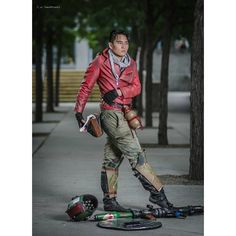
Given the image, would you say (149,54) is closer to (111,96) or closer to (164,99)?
(164,99)

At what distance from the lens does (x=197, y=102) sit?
40.9 ft

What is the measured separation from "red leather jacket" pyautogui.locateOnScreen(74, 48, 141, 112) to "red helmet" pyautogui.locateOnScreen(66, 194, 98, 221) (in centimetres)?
96

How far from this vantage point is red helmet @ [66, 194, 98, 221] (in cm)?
905

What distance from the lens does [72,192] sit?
11516mm

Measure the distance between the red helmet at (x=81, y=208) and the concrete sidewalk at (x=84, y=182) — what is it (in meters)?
0.07

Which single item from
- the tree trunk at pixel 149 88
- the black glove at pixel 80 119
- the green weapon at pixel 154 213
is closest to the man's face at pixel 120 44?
the black glove at pixel 80 119

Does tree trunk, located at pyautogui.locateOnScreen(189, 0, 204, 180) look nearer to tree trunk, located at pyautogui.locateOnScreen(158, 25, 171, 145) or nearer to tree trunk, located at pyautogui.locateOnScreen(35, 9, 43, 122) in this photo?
tree trunk, located at pyautogui.locateOnScreen(158, 25, 171, 145)

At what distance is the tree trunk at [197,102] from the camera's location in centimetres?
1242

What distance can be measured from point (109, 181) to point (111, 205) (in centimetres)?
25

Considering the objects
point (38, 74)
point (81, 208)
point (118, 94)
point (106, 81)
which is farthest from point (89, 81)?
point (38, 74)

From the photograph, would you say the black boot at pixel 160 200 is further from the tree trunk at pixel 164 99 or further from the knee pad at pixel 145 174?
the tree trunk at pixel 164 99

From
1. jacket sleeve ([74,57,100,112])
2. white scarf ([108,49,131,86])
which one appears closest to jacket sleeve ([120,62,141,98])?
white scarf ([108,49,131,86])
